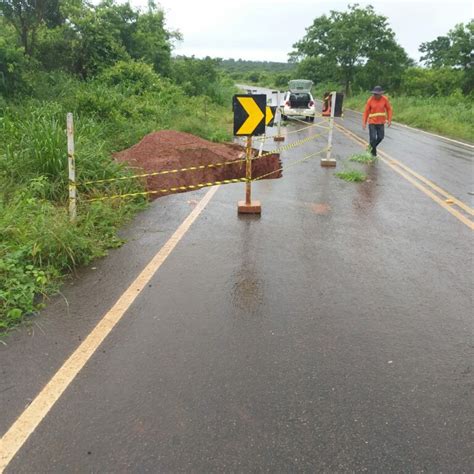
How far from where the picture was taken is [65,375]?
10.2 feet

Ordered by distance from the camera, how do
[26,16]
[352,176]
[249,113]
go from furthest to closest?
[26,16], [352,176], [249,113]

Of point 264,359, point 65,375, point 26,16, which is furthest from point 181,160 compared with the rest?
point 26,16

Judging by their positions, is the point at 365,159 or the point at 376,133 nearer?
the point at 365,159

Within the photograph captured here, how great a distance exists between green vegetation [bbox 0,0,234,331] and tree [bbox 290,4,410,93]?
23.8 meters

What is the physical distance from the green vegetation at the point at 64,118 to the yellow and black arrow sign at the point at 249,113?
2026mm

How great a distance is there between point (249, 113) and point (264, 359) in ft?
14.2

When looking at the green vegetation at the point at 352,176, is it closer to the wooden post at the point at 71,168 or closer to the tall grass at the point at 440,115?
the wooden post at the point at 71,168

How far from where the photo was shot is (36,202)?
625cm

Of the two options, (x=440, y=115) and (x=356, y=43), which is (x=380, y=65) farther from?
(x=440, y=115)

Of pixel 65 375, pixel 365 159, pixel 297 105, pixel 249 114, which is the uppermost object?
pixel 297 105

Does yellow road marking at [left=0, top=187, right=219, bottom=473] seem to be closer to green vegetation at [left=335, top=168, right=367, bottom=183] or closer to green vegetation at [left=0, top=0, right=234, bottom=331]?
green vegetation at [left=0, top=0, right=234, bottom=331]

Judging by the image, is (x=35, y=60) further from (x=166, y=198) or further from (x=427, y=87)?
(x=427, y=87)

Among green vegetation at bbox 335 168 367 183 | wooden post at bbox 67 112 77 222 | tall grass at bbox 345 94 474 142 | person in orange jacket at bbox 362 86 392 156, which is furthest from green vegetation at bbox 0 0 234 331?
tall grass at bbox 345 94 474 142

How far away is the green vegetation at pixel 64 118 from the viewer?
16.2 feet
